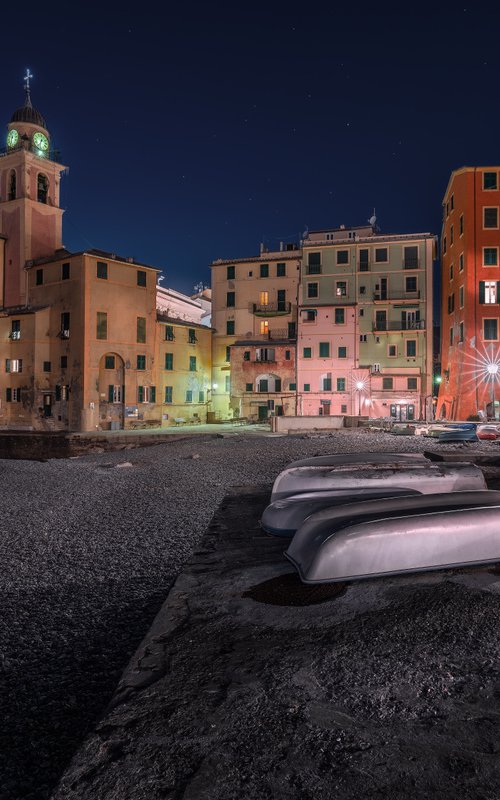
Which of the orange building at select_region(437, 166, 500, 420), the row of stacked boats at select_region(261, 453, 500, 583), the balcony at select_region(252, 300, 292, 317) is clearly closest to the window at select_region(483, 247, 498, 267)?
the orange building at select_region(437, 166, 500, 420)

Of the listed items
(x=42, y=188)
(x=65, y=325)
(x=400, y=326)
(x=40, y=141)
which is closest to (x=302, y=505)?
(x=65, y=325)

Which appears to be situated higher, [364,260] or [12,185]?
[12,185]

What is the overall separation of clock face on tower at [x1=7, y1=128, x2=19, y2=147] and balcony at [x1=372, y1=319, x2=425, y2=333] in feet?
127

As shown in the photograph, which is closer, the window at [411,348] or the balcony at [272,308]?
the window at [411,348]

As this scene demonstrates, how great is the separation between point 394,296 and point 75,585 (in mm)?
43148

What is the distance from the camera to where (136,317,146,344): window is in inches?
1714

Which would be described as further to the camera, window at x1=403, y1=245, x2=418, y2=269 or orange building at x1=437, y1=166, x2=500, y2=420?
window at x1=403, y1=245, x2=418, y2=269

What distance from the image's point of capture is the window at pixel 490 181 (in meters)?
35.8

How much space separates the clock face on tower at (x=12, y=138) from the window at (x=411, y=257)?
38.7m

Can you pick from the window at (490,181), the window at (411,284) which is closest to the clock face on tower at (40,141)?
the window at (411,284)

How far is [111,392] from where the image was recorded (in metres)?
41.6

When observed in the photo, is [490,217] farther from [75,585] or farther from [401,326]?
[75,585]

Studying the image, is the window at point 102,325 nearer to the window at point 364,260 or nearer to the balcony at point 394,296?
the window at point 364,260

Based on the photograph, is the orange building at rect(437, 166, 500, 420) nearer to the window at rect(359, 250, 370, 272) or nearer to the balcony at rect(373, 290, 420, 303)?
the balcony at rect(373, 290, 420, 303)
